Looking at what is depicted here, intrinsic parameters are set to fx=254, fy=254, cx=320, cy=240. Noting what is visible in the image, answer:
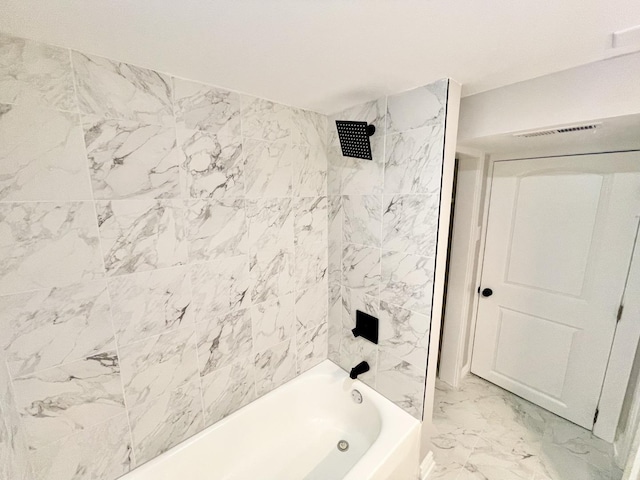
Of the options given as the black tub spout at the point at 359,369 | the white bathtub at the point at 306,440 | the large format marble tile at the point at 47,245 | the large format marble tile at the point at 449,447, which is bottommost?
the large format marble tile at the point at 449,447

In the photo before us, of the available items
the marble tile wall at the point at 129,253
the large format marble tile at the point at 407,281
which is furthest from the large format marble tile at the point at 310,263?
the large format marble tile at the point at 407,281

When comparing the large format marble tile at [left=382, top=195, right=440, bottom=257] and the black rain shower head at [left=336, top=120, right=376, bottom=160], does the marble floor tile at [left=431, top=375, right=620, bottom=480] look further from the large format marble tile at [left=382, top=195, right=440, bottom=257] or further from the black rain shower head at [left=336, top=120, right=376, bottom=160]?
the black rain shower head at [left=336, top=120, right=376, bottom=160]

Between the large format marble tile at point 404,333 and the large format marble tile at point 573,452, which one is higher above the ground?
the large format marble tile at point 404,333

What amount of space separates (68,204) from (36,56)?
50cm

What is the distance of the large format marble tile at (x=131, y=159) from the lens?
987mm

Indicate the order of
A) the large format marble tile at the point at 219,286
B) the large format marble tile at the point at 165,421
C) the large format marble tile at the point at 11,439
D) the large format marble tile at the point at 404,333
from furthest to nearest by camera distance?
the large format marble tile at the point at 404,333 → the large format marble tile at the point at 219,286 → the large format marble tile at the point at 165,421 → the large format marble tile at the point at 11,439

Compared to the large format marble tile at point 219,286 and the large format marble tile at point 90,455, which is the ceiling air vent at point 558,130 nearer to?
the large format marble tile at point 219,286

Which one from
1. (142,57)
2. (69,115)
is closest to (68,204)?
(69,115)

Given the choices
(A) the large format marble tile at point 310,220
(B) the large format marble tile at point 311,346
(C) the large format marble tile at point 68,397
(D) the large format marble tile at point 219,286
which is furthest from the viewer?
(B) the large format marble tile at point 311,346

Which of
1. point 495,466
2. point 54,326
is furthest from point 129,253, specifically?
point 495,466

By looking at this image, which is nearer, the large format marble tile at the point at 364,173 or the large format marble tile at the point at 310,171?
the large format marble tile at the point at 364,173

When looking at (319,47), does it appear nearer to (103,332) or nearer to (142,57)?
(142,57)

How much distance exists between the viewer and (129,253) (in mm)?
1089

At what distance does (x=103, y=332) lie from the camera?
41.5 inches
